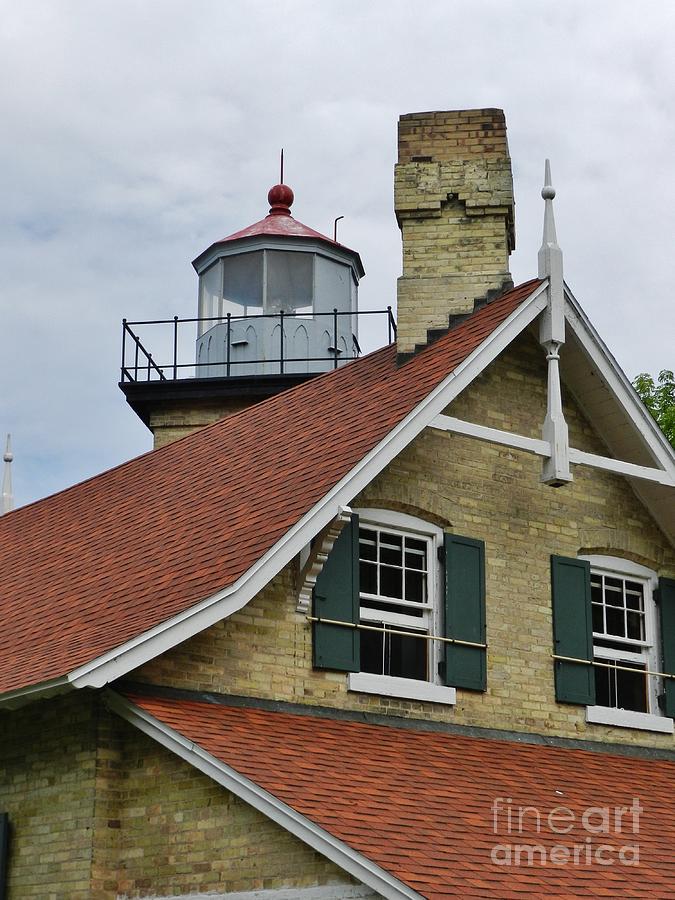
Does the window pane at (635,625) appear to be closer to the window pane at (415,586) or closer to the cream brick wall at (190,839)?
the window pane at (415,586)

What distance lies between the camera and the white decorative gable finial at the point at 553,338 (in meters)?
13.4

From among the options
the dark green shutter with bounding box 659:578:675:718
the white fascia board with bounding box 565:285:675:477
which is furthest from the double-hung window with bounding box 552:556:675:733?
the white fascia board with bounding box 565:285:675:477

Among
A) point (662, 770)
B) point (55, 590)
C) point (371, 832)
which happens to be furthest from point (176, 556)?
point (662, 770)

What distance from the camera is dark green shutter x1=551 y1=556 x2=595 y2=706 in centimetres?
1377

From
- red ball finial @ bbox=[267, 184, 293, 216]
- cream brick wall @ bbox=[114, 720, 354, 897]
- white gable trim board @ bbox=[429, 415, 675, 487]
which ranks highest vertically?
red ball finial @ bbox=[267, 184, 293, 216]

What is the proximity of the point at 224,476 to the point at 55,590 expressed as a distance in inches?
75.6

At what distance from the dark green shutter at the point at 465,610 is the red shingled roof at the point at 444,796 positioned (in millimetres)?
566

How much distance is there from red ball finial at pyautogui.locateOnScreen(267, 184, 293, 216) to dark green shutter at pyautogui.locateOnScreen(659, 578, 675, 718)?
13474mm

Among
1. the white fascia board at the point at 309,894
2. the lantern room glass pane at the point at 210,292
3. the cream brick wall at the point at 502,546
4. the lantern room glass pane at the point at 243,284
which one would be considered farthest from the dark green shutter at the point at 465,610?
the lantern room glass pane at the point at 210,292

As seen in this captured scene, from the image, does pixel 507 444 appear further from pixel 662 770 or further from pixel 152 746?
pixel 152 746

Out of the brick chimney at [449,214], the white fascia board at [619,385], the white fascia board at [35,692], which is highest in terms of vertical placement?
the brick chimney at [449,214]

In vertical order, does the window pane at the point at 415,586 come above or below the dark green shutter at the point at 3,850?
above

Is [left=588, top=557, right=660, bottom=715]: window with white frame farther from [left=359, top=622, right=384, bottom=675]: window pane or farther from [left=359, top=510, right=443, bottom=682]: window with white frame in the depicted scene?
[left=359, top=622, right=384, bottom=675]: window pane

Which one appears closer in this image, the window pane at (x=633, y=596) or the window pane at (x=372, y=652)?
the window pane at (x=372, y=652)
